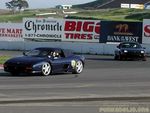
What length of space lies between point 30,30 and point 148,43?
38.1 ft

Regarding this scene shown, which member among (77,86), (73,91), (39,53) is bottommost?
(77,86)

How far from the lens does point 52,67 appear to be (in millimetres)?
24531

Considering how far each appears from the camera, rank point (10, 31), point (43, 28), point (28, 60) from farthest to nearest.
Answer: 1. point (10, 31)
2. point (43, 28)
3. point (28, 60)

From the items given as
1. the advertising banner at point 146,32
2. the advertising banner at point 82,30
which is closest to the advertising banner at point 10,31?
the advertising banner at point 82,30

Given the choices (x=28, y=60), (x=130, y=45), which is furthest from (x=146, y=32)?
(x=28, y=60)

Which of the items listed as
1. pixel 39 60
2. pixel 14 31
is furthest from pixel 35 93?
pixel 14 31

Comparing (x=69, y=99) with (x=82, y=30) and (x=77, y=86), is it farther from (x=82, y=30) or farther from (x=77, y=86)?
(x=82, y=30)

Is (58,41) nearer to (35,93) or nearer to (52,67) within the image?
(52,67)

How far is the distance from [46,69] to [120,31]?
24131 millimetres

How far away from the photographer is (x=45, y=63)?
79.5 feet

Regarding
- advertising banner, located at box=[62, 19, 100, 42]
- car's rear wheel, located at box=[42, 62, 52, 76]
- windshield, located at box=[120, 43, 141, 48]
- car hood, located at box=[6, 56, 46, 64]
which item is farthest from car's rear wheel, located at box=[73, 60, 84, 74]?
advertising banner, located at box=[62, 19, 100, 42]

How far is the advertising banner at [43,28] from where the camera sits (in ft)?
167

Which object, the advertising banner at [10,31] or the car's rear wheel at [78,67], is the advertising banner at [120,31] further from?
the car's rear wheel at [78,67]

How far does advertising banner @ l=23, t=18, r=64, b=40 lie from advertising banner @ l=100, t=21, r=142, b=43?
14.6 ft
